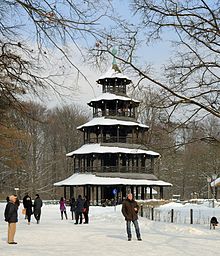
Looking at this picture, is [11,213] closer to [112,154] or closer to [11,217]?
[11,217]

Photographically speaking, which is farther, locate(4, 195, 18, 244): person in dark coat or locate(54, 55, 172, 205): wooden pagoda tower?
locate(54, 55, 172, 205): wooden pagoda tower

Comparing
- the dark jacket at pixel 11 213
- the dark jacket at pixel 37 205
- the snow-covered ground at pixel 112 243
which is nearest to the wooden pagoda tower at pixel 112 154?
the dark jacket at pixel 37 205

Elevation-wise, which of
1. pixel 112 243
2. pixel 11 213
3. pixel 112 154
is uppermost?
pixel 112 154

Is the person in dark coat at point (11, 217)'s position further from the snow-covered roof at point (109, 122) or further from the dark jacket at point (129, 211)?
the snow-covered roof at point (109, 122)

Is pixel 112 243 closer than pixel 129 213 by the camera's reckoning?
Yes

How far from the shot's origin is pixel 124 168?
5406 cm

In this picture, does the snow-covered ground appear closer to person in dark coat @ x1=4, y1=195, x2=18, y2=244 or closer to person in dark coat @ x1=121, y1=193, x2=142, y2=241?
person in dark coat @ x1=4, y1=195, x2=18, y2=244

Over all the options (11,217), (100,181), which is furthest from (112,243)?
(100,181)

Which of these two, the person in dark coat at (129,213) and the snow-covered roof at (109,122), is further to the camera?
the snow-covered roof at (109,122)

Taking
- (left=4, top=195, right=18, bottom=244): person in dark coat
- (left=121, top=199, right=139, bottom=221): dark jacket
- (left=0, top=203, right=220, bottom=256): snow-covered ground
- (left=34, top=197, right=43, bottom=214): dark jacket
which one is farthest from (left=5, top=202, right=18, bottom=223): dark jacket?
(left=34, top=197, right=43, bottom=214): dark jacket

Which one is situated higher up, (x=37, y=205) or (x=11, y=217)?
(x=37, y=205)

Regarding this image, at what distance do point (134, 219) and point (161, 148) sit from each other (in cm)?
280

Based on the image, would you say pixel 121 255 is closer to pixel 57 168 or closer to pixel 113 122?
pixel 113 122

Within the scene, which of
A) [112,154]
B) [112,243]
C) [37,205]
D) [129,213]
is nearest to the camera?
[112,243]
